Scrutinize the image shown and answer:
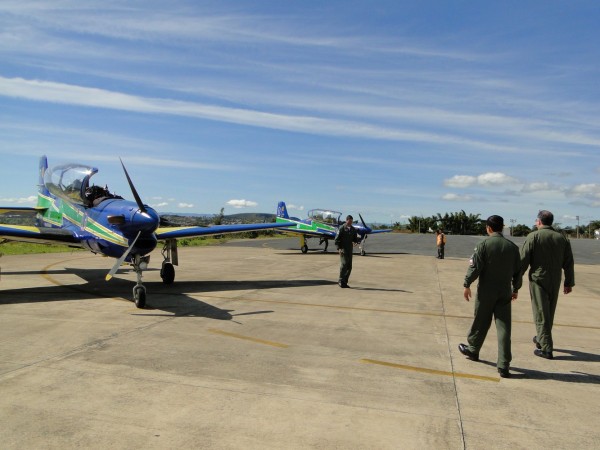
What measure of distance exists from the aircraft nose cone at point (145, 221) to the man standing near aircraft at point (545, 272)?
7047 millimetres

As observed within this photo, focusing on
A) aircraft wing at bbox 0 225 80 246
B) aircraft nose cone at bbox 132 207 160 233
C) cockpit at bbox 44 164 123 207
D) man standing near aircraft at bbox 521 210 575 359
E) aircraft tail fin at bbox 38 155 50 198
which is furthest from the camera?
aircraft tail fin at bbox 38 155 50 198

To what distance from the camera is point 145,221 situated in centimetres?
966

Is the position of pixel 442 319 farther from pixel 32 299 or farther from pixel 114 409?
pixel 32 299

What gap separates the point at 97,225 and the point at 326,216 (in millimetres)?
19669

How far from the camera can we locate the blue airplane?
32.0 feet

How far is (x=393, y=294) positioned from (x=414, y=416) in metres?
7.89

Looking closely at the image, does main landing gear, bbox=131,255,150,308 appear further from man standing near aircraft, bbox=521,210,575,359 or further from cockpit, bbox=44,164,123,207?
man standing near aircraft, bbox=521,210,575,359

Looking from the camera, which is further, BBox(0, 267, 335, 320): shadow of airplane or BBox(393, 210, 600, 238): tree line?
BBox(393, 210, 600, 238): tree line

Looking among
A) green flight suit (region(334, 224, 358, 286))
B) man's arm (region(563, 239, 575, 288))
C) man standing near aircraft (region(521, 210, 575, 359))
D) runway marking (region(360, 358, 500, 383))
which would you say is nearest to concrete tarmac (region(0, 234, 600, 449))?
runway marking (region(360, 358, 500, 383))

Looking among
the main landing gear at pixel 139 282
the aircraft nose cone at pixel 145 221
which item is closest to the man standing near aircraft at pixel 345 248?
the aircraft nose cone at pixel 145 221

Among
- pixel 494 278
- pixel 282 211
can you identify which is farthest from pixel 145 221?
pixel 282 211

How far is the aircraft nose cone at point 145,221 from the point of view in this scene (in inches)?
380

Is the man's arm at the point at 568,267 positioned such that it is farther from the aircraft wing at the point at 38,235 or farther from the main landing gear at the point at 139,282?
the aircraft wing at the point at 38,235

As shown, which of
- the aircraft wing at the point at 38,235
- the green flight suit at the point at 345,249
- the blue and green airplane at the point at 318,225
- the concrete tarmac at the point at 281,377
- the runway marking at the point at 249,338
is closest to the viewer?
the concrete tarmac at the point at 281,377
